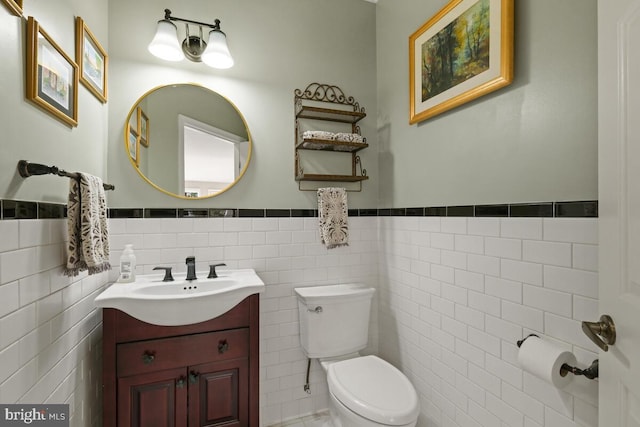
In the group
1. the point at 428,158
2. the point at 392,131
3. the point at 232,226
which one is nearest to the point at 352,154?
the point at 392,131

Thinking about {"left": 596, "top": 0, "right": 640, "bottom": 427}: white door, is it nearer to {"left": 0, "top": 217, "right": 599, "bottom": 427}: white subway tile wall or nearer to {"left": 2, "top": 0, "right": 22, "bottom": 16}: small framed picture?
{"left": 0, "top": 217, "right": 599, "bottom": 427}: white subway tile wall

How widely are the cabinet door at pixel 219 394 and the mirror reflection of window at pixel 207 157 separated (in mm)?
949

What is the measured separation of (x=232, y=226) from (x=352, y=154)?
95 centimetres

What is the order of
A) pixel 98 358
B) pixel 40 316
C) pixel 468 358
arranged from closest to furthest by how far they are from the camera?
1. pixel 40 316
2. pixel 468 358
3. pixel 98 358

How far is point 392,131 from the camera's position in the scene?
1.94 m

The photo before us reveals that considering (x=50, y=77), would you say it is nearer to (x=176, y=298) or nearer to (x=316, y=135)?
(x=176, y=298)

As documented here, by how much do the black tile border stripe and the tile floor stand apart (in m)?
1.30

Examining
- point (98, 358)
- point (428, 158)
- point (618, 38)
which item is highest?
point (618, 38)

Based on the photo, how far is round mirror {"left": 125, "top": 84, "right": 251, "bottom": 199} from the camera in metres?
1.67

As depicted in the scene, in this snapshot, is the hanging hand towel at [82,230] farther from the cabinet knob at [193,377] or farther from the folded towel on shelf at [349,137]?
the folded towel on shelf at [349,137]

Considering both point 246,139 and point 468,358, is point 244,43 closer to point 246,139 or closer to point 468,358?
point 246,139

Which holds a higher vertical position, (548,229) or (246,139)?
(246,139)

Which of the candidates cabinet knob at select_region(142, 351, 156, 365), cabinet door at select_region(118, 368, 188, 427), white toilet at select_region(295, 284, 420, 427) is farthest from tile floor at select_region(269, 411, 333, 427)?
cabinet knob at select_region(142, 351, 156, 365)

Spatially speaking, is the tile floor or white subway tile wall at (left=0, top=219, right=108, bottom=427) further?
the tile floor
